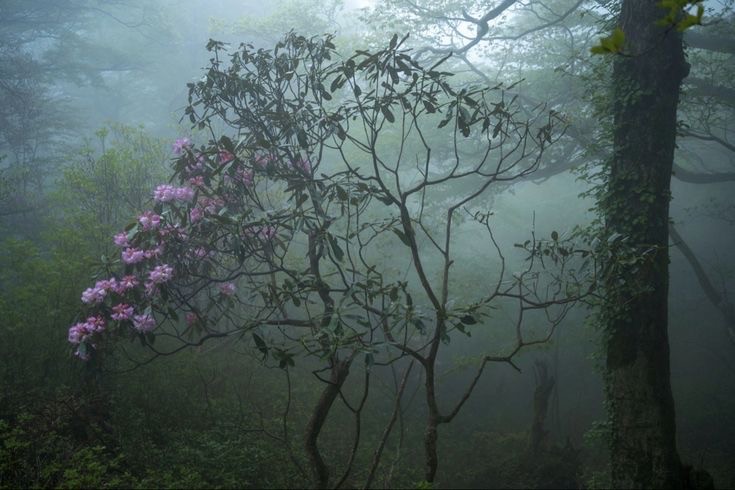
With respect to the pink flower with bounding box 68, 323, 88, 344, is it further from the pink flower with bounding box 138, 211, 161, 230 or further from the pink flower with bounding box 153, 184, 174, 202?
the pink flower with bounding box 153, 184, 174, 202

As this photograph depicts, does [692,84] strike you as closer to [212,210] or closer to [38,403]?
[212,210]

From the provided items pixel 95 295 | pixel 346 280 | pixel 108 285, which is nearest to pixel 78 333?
pixel 95 295

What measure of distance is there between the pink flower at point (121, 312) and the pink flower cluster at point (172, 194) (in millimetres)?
922

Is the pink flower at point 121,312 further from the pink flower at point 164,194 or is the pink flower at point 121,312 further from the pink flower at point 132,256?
the pink flower at point 164,194

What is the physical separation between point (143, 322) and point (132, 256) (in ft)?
1.76

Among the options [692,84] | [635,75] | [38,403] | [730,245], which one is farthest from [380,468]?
[730,245]

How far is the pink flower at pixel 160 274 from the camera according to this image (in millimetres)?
3797

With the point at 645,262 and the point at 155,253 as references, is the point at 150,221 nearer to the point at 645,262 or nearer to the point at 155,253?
the point at 155,253

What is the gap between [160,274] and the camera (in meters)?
3.80

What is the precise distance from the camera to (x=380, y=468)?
6648mm

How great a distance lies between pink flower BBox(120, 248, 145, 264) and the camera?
393 cm

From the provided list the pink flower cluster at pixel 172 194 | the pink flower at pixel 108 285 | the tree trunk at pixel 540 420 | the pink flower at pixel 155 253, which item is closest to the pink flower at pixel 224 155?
the pink flower cluster at pixel 172 194

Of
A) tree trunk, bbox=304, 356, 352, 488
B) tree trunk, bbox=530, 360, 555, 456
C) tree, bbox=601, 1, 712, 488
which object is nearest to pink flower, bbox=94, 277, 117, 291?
tree trunk, bbox=304, 356, 352, 488

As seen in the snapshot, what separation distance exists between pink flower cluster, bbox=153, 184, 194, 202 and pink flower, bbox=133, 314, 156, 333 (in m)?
0.99
